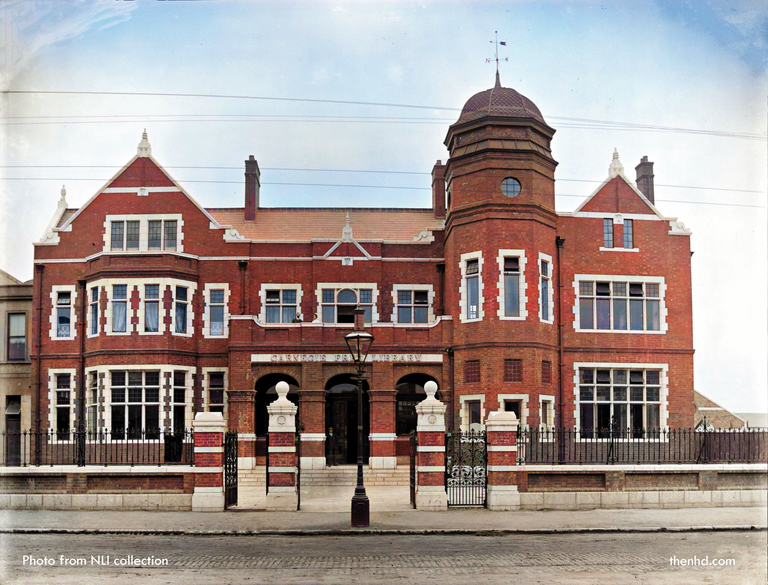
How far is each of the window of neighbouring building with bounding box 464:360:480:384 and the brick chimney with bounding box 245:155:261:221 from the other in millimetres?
12735

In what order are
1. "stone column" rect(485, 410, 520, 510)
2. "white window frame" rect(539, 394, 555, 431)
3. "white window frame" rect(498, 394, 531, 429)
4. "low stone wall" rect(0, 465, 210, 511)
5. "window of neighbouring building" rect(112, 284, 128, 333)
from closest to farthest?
"low stone wall" rect(0, 465, 210, 511), "stone column" rect(485, 410, 520, 510), "white window frame" rect(498, 394, 531, 429), "white window frame" rect(539, 394, 555, 431), "window of neighbouring building" rect(112, 284, 128, 333)

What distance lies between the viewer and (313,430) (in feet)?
98.6

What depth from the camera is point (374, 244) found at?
33.8 metres

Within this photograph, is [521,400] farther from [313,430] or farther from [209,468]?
[209,468]

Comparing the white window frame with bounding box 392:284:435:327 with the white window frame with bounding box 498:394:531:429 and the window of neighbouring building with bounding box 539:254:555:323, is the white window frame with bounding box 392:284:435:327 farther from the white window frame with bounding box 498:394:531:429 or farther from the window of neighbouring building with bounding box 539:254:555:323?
the white window frame with bounding box 498:394:531:429

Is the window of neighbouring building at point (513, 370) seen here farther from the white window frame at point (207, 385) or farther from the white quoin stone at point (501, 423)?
the white window frame at point (207, 385)

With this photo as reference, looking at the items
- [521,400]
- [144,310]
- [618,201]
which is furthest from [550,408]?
[144,310]

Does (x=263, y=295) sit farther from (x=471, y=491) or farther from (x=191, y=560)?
(x=191, y=560)

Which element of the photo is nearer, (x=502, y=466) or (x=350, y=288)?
(x=502, y=466)

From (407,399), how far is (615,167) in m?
11.5

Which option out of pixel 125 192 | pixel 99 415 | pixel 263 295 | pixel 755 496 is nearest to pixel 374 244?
pixel 263 295

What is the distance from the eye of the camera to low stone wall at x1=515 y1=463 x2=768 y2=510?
69.8 ft

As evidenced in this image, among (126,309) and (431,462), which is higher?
(126,309)

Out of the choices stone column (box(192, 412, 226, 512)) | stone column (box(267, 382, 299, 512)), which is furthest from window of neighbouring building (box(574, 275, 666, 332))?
stone column (box(192, 412, 226, 512))
